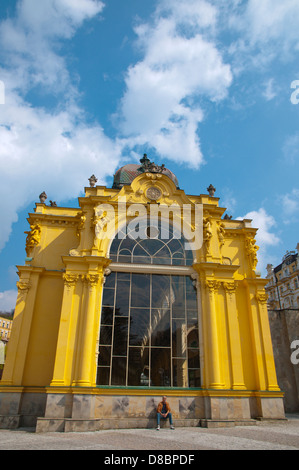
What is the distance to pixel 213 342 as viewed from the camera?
16.2 meters

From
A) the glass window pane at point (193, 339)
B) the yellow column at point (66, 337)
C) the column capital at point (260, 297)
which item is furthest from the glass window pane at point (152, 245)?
the column capital at point (260, 297)

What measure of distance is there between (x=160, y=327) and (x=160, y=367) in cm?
185

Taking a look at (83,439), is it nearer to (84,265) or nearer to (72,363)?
(72,363)

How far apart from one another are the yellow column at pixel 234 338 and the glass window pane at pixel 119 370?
17.3ft

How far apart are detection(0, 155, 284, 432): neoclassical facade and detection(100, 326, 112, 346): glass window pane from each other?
10 centimetres

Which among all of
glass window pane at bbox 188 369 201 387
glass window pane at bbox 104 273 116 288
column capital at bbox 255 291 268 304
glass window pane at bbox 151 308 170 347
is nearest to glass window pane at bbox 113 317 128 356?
glass window pane at bbox 151 308 170 347

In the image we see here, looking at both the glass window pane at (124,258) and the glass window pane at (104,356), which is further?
the glass window pane at (124,258)

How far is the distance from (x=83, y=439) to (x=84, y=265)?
7890mm

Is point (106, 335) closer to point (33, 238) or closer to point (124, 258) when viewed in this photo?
point (124, 258)

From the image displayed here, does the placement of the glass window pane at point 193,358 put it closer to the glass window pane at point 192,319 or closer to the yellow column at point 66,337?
the glass window pane at point 192,319

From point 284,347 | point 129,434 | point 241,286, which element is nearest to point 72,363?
point 129,434

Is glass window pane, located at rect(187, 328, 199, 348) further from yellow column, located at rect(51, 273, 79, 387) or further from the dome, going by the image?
the dome

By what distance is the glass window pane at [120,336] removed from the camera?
16.0 meters

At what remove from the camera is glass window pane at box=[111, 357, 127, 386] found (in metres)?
15.4
